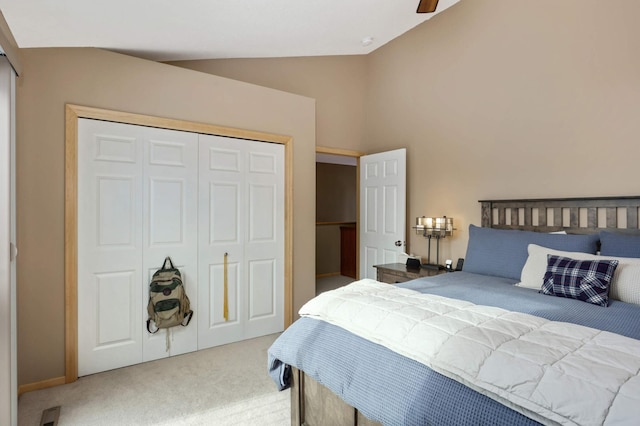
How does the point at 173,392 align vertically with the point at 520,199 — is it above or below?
below

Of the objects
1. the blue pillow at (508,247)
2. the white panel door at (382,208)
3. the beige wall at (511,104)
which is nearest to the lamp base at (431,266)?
the beige wall at (511,104)

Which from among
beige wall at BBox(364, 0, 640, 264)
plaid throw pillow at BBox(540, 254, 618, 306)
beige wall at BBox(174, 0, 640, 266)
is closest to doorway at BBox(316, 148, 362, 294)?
A: beige wall at BBox(174, 0, 640, 266)

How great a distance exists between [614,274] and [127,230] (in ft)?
11.1

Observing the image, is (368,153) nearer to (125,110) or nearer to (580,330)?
(125,110)

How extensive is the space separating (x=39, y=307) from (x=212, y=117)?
6.59 feet

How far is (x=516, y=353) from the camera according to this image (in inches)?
45.6

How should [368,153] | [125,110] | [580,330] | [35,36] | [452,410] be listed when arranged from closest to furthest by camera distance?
1. [452,410]
2. [580,330]
3. [35,36]
4. [125,110]
5. [368,153]

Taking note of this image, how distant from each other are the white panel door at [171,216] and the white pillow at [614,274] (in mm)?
2666

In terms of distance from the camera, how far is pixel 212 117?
3.19 m

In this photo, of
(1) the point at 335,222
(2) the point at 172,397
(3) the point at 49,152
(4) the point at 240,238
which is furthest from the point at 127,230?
(1) the point at 335,222

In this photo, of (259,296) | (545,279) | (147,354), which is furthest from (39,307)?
(545,279)

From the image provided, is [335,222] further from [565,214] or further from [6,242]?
[6,242]

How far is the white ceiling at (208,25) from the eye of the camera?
6.10 feet

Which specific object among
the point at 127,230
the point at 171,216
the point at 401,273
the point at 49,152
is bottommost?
the point at 401,273
